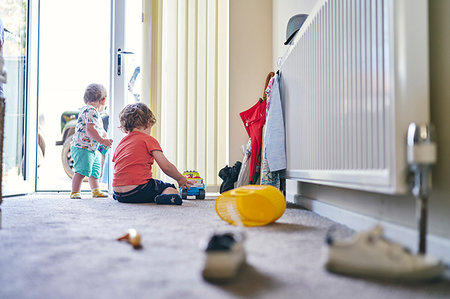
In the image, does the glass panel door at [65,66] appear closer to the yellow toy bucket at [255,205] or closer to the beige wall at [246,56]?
the beige wall at [246,56]

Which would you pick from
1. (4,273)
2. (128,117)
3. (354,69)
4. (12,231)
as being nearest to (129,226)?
(12,231)

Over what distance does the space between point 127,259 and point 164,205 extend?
1382mm

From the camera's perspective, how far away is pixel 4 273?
2.76ft

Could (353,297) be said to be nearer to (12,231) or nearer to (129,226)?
(129,226)

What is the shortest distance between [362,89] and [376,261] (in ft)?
1.78

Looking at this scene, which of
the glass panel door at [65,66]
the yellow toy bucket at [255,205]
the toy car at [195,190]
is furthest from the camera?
the glass panel door at [65,66]

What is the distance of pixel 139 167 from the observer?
253cm

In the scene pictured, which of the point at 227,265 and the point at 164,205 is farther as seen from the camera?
the point at 164,205

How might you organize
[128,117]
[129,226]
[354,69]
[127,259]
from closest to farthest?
[127,259] → [354,69] → [129,226] → [128,117]

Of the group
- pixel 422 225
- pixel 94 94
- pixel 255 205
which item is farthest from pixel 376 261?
pixel 94 94

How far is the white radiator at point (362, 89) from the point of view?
3.18ft

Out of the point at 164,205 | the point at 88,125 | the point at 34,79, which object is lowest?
the point at 164,205

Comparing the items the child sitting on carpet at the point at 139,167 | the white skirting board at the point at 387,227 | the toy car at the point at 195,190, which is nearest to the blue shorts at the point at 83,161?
the child sitting on carpet at the point at 139,167

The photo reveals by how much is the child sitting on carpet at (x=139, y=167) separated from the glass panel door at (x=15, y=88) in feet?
3.22
